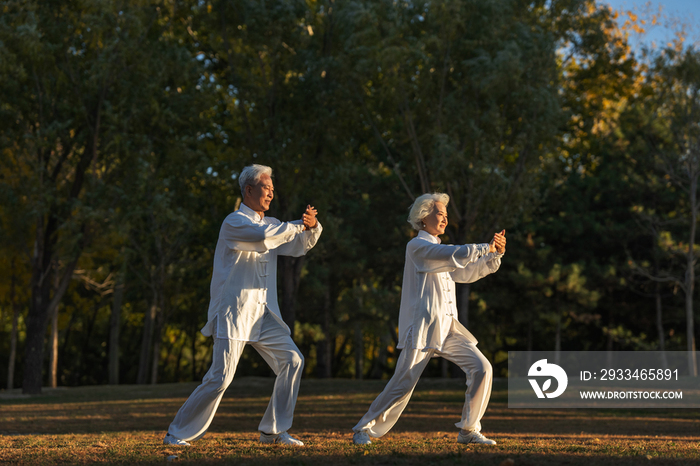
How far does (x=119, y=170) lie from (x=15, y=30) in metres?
4.00

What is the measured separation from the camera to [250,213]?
247 inches

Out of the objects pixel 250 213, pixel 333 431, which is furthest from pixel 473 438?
pixel 333 431

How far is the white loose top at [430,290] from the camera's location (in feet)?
20.2

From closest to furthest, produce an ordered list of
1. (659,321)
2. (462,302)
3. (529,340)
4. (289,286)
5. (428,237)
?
1. (428,237)
2. (462,302)
3. (289,286)
4. (659,321)
5. (529,340)

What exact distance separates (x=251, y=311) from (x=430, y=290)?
59.6 inches

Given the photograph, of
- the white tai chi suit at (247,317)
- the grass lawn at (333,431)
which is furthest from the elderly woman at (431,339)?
the white tai chi suit at (247,317)

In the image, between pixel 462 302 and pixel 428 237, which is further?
pixel 462 302

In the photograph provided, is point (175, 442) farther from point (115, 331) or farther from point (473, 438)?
point (115, 331)

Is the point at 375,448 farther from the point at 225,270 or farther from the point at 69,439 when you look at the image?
the point at 69,439

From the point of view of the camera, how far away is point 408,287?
6.38 m

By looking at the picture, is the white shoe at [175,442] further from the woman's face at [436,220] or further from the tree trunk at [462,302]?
the tree trunk at [462,302]

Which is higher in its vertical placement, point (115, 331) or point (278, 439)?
Result: point (115, 331)

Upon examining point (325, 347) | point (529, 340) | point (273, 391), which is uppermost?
point (529, 340)

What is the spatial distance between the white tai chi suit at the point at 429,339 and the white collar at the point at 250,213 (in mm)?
1308
